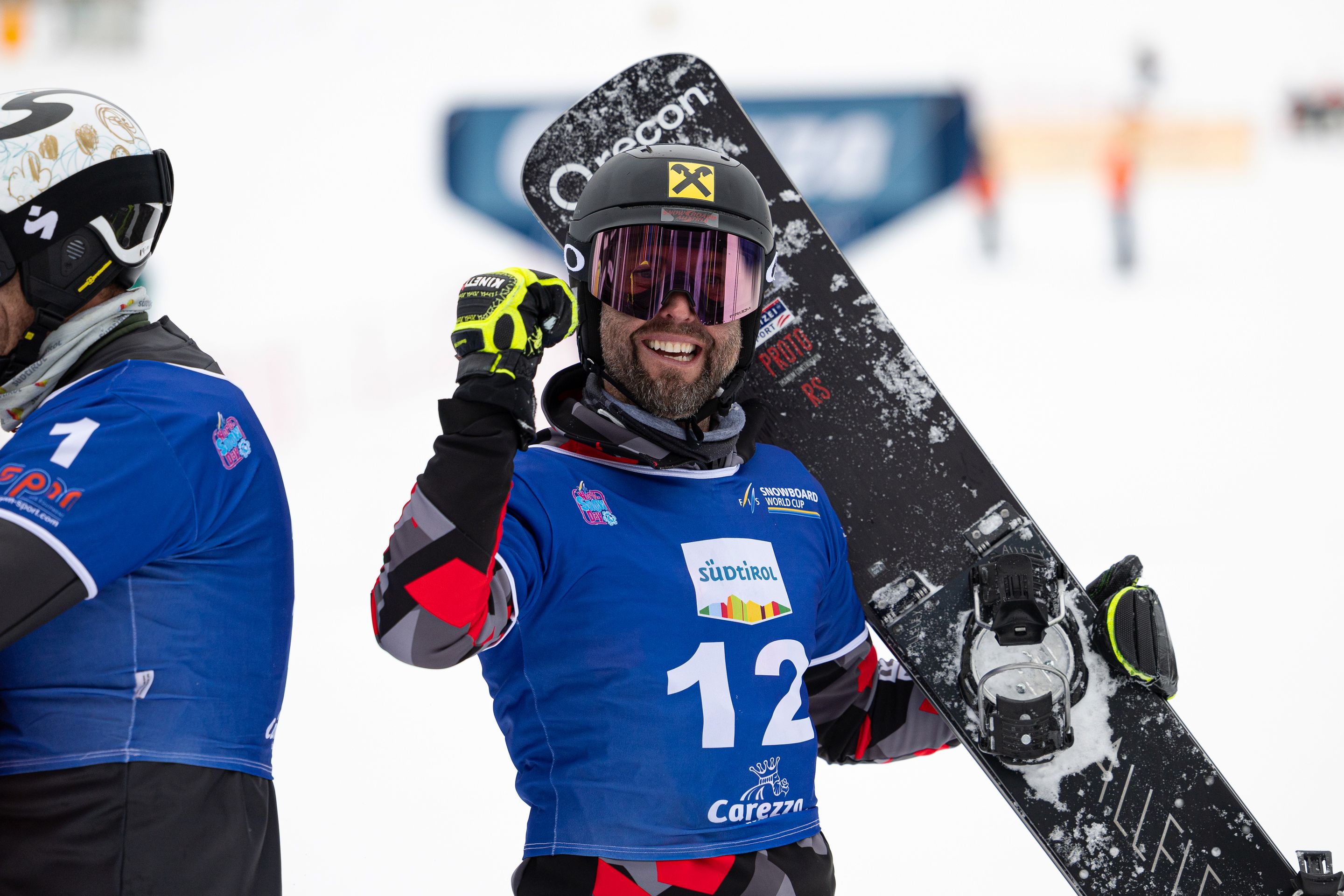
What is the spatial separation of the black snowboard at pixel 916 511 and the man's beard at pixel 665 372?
412mm

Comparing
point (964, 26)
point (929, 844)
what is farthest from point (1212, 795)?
point (964, 26)

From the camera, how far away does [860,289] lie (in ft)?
7.92

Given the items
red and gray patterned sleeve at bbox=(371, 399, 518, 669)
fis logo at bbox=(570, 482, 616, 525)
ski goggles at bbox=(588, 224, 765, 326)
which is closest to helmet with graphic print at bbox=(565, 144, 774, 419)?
ski goggles at bbox=(588, 224, 765, 326)

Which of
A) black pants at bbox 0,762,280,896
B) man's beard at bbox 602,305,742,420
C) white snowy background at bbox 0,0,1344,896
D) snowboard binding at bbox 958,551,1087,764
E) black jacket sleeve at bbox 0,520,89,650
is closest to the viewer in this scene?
black jacket sleeve at bbox 0,520,89,650

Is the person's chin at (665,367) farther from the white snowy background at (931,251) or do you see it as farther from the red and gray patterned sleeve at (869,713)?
the white snowy background at (931,251)

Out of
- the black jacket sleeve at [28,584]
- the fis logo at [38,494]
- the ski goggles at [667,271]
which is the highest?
the ski goggles at [667,271]

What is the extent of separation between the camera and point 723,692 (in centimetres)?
172

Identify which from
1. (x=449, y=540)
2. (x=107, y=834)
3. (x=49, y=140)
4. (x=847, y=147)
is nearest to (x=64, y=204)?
(x=49, y=140)

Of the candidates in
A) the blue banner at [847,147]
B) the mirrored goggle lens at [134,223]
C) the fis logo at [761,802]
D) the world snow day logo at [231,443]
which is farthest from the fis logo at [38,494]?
the blue banner at [847,147]

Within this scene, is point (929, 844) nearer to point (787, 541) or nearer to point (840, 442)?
point (840, 442)

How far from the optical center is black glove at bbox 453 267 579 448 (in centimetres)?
151

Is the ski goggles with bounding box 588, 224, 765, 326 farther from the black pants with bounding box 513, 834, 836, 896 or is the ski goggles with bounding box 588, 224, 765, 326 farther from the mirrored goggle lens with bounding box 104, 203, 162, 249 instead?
the black pants with bounding box 513, 834, 836, 896

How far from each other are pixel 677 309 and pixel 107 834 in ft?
3.66

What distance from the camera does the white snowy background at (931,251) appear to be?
4.66 m
